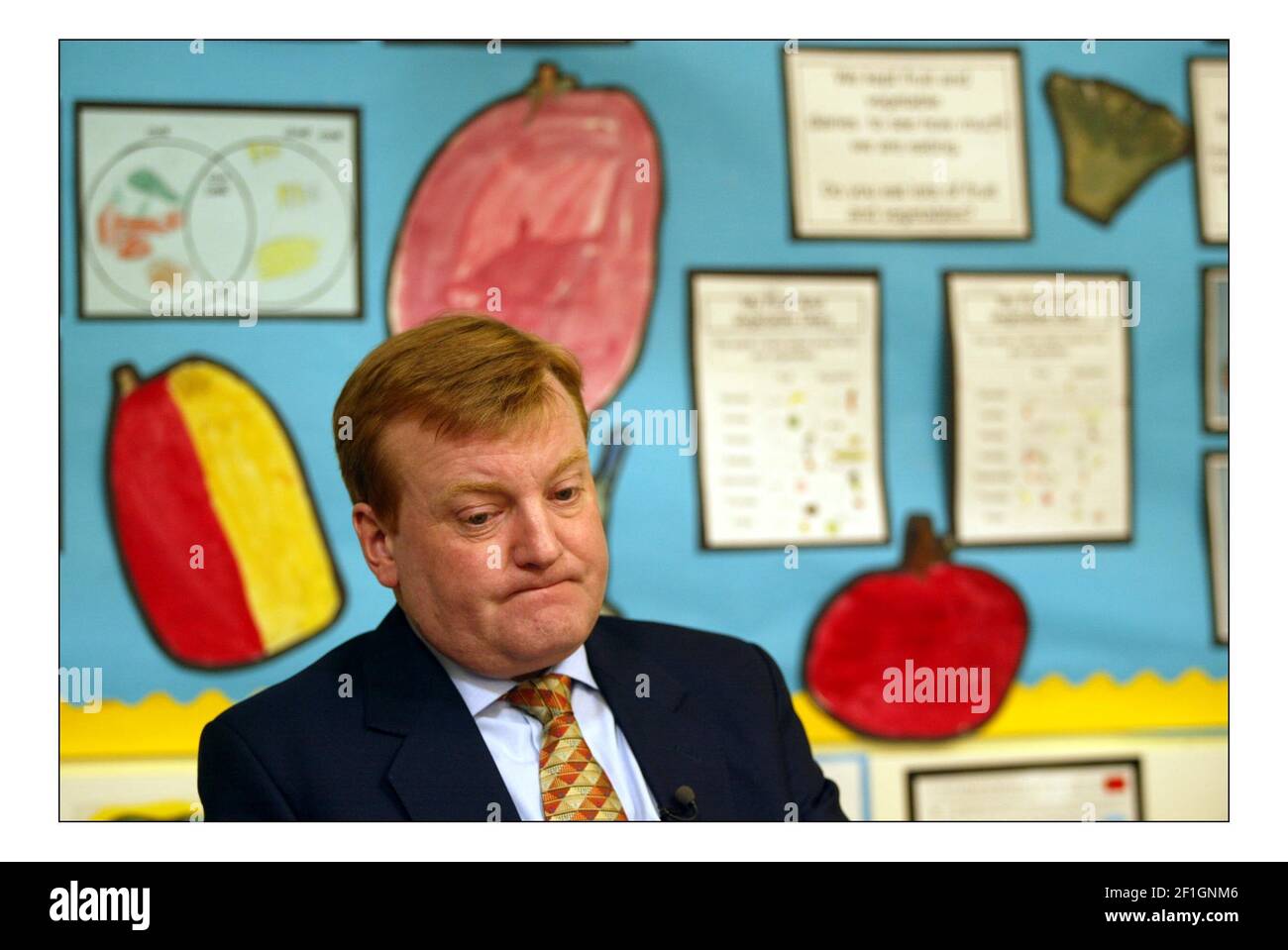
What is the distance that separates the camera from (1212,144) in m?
2.47

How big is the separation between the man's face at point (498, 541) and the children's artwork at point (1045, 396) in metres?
0.97

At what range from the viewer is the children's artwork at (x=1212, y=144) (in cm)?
244

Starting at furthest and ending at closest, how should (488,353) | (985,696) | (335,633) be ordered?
(985,696)
(335,633)
(488,353)

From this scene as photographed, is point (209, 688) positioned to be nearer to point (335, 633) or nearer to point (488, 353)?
point (335, 633)

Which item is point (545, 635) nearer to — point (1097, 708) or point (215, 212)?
point (215, 212)

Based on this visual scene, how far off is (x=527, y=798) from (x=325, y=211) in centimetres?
118

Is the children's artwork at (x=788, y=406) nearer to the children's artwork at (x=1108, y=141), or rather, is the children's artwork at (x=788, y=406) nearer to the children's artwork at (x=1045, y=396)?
the children's artwork at (x=1045, y=396)

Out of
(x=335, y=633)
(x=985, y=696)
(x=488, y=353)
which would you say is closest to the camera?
(x=488, y=353)

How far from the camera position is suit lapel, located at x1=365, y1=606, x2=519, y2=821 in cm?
177

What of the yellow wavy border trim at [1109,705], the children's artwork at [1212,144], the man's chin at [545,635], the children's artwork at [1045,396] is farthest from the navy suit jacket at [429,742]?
the children's artwork at [1212,144]

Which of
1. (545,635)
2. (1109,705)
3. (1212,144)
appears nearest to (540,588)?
(545,635)

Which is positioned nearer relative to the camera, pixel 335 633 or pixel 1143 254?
pixel 335 633

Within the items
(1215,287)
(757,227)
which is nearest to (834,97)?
(757,227)

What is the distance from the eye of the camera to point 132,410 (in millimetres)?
2283
